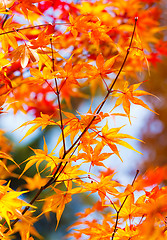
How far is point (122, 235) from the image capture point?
56 centimetres

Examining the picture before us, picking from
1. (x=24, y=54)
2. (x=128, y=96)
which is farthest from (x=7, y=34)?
(x=128, y=96)

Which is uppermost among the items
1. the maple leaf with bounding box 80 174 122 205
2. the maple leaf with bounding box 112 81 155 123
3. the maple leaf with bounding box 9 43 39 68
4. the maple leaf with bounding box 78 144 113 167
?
the maple leaf with bounding box 9 43 39 68

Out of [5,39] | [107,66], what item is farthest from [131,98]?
[5,39]

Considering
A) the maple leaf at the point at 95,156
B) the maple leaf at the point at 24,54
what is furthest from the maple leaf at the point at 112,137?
the maple leaf at the point at 24,54

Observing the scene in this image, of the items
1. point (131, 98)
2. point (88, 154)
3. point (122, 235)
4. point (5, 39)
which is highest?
point (5, 39)

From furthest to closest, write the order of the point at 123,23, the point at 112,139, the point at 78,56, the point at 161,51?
the point at 161,51, the point at 123,23, the point at 78,56, the point at 112,139

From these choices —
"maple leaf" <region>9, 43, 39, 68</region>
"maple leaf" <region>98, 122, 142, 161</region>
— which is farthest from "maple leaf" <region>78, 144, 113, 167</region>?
"maple leaf" <region>9, 43, 39, 68</region>

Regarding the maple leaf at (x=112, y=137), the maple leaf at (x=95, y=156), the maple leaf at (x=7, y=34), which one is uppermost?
the maple leaf at (x=7, y=34)

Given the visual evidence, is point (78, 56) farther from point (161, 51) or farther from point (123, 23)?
point (161, 51)

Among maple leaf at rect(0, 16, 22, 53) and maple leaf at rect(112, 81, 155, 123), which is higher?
maple leaf at rect(0, 16, 22, 53)

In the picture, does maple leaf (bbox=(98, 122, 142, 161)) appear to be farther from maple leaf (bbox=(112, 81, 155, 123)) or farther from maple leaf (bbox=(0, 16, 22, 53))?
maple leaf (bbox=(0, 16, 22, 53))

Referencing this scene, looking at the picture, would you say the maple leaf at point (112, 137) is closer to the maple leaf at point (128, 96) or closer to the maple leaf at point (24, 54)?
the maple leaf at point (128, 96)

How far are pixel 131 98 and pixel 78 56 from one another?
420mm

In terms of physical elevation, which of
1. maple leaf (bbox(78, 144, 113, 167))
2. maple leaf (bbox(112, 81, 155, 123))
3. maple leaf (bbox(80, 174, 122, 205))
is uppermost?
maple leaf (bbox(112, 81, 155, 123))
